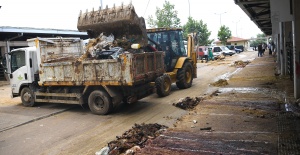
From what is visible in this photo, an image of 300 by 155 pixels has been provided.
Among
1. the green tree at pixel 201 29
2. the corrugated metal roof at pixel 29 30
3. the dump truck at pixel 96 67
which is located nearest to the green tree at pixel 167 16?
the green tree at pixel 201 29

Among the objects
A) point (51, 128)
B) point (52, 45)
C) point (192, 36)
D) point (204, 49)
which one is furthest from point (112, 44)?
point (204, 49)

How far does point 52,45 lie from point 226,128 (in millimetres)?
6937

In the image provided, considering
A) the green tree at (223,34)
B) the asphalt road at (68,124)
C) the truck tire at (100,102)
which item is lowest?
the asphalt road at (68,124)

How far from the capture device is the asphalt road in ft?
18.7

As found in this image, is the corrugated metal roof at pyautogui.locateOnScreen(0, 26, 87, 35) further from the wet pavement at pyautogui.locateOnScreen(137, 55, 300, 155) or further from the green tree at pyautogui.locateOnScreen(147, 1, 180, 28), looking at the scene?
the green tree at pyautogui.locateOnScreen(147, 1, 180, 28)

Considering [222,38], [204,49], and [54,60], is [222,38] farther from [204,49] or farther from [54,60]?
[54,60]

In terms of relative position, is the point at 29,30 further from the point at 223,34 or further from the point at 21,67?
the point at 223,34

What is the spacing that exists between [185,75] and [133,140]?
7.18m

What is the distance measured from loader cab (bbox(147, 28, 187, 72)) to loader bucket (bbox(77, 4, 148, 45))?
241 cm

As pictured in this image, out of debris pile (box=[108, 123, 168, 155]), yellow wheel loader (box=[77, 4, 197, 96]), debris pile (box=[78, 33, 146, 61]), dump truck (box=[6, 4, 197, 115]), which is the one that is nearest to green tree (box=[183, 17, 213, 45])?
yellow wheel loader (box=[77, 4, 197, 96])

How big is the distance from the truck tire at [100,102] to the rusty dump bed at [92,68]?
36 centimetres

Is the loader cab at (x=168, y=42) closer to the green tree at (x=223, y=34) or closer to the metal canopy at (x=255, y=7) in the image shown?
the metal canopy at (x=255, y=7)

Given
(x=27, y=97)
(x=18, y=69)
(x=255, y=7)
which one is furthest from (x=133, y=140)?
(x=255, y=7)

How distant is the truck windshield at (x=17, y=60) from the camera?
9.73 meters
